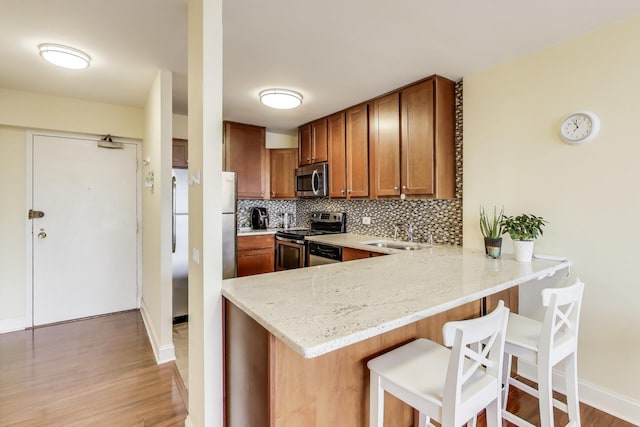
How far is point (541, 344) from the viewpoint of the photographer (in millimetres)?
1451

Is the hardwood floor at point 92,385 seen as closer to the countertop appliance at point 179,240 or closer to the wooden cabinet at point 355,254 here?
the countertop appliance at point 179,240

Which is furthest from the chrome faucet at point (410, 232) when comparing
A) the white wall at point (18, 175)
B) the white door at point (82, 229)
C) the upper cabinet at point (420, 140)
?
→ the white wall at point (18, 175)

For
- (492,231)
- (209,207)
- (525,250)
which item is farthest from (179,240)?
(525,250)

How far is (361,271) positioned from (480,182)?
1.53 m

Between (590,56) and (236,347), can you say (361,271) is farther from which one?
(590,56)

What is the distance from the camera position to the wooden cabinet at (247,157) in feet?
13.6

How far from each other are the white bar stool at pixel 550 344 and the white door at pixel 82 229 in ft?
13.3

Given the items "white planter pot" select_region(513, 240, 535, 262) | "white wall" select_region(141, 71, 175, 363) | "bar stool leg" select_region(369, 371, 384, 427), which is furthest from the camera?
"white wall" select_region(141, 71, 175, 363)

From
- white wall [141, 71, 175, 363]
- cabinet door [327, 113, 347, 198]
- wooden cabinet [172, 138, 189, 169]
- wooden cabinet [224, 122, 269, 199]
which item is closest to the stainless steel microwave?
cabinet door [327, 113, 347, 198]

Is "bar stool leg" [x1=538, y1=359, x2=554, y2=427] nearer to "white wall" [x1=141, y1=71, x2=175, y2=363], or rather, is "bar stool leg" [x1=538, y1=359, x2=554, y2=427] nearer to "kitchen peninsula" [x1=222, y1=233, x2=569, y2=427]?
A: "kitchen peninsula" [x1=222, y1=233, x2=569, y2=427]

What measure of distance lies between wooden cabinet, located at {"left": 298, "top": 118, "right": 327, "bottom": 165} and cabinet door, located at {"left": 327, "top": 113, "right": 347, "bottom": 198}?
0.36 ft

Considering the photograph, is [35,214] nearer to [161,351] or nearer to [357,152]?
[161,351]

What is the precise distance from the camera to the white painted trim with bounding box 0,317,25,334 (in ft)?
10.4

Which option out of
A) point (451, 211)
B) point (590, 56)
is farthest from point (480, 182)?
point (590, 56)
